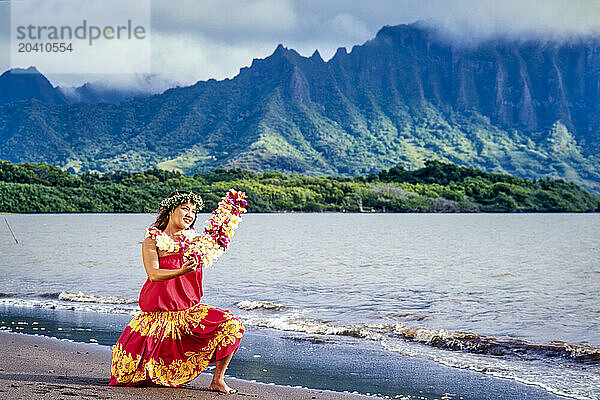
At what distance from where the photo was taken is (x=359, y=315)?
15086 mm

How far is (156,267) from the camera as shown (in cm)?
715

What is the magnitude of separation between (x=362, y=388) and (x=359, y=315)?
22.3 feet

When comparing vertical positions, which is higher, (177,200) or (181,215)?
(177,200)

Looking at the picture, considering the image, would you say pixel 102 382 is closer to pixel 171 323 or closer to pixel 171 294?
pixel 171 323

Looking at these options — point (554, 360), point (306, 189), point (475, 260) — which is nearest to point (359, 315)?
point (554, 360)

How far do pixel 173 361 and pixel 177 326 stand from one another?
0.38m

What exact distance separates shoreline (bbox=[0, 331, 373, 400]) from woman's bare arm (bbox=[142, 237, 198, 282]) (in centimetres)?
122

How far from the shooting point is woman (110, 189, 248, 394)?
7.27 m

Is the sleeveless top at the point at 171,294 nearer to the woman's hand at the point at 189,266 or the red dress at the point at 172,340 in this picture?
the red dress at the point at 172,340

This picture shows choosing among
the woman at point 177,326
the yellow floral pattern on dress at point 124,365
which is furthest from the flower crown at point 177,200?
the yellow floral pattern on dress at point 124,365

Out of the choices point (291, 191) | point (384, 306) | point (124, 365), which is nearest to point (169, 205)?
point (124, 365)

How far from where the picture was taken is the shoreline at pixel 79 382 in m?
7.03

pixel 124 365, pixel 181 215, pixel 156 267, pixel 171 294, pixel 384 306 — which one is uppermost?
pixel 181 215

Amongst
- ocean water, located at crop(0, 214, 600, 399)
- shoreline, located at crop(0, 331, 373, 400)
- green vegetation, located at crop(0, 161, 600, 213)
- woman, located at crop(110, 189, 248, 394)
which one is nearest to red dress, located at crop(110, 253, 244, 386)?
woman, located at crop(110, 189, 248, 394)
